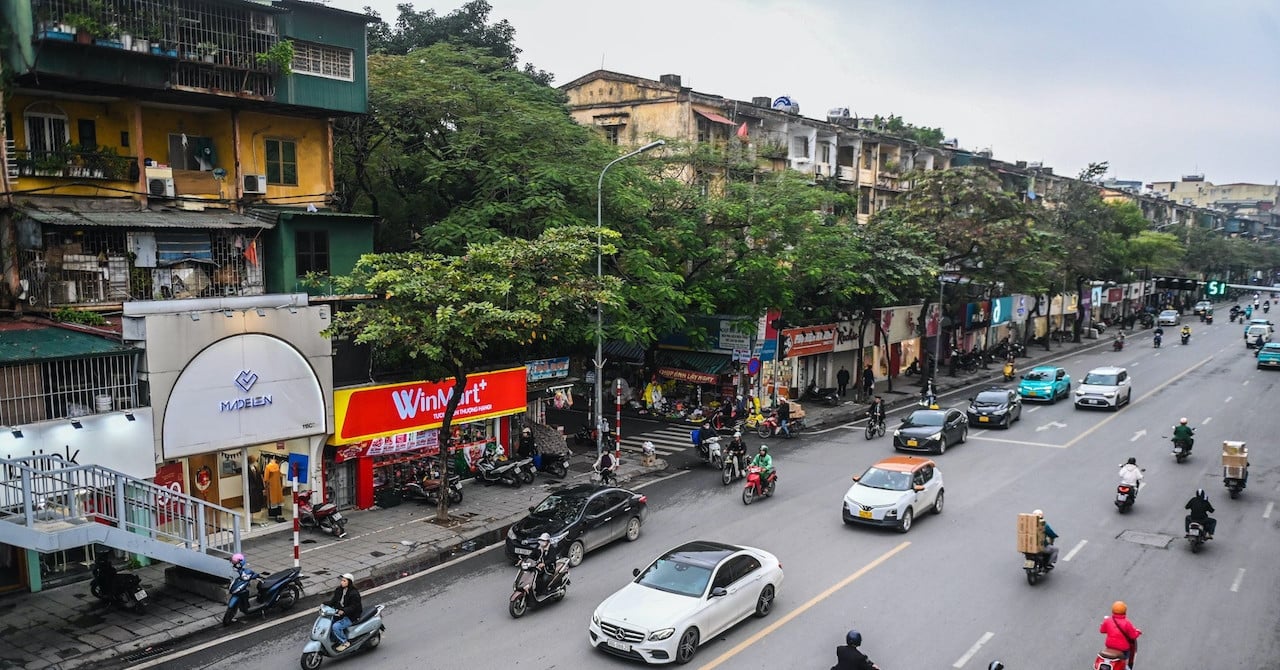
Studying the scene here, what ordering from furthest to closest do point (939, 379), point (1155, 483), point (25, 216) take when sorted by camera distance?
point (939, 379) → point (1155, 483) → point (25, 216)

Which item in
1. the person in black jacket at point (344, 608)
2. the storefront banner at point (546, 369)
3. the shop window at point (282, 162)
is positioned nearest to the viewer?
the person in black jacket at point (344, 608)

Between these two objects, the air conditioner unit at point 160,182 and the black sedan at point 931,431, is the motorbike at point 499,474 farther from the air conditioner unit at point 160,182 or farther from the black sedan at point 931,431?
the black sedan at point 931,431

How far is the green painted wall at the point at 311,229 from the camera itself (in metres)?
22.8

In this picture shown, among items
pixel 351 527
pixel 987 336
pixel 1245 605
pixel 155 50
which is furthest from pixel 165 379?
pixel 987 336

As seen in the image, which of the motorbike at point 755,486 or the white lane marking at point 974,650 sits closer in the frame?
the white lane marking at point 974,650

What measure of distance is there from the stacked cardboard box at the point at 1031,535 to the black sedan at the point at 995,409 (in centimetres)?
1737

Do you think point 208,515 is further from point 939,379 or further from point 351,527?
point 939,379

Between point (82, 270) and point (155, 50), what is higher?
point (155, 50)

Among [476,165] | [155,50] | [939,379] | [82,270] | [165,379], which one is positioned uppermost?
[155,50]

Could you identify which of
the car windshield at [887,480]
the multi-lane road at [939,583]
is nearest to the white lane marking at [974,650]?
the multi-lane road at [939,583]

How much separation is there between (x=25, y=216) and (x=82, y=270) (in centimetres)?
160

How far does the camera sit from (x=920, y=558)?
17.7 meters

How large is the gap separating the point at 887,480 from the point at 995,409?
1456 cm

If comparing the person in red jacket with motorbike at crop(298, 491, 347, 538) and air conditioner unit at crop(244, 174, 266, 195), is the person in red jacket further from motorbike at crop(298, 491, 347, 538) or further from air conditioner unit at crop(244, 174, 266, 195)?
air conditioner unit at crop(244, 174, 266, 195)
